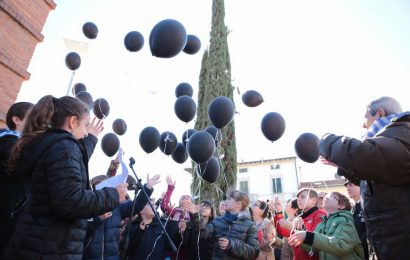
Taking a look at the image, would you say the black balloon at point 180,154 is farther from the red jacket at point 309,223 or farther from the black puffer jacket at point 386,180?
the black puffer jacket at point 386,180

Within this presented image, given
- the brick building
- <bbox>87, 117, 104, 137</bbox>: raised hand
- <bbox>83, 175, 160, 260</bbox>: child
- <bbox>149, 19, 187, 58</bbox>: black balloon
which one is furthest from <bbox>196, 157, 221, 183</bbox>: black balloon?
the brick building

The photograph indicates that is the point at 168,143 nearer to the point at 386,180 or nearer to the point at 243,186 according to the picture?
the point at 386,180

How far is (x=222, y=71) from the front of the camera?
904 cm

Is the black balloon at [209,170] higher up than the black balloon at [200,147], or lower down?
lower down

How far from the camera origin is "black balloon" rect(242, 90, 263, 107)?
5184 mm

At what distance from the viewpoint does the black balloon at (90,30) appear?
18.4 feet

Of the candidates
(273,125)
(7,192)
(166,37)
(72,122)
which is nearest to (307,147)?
(273,125)

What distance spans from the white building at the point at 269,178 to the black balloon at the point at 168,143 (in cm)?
2255

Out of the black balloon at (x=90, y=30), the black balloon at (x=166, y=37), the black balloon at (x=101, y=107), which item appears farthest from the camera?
the black balloon at (x=90, y=30)

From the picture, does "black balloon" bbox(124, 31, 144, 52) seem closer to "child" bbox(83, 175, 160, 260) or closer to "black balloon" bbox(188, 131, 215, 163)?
"black balloon" bbox(188, 131, 215, 163)

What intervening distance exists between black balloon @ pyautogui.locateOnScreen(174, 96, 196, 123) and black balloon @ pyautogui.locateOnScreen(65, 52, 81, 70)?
2.45 meters

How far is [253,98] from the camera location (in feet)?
17.0

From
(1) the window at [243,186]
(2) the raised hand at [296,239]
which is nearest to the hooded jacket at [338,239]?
(2) the raised hand at [296,239]

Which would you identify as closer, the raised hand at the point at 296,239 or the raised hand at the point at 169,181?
the raised hand at the point at 296,239
